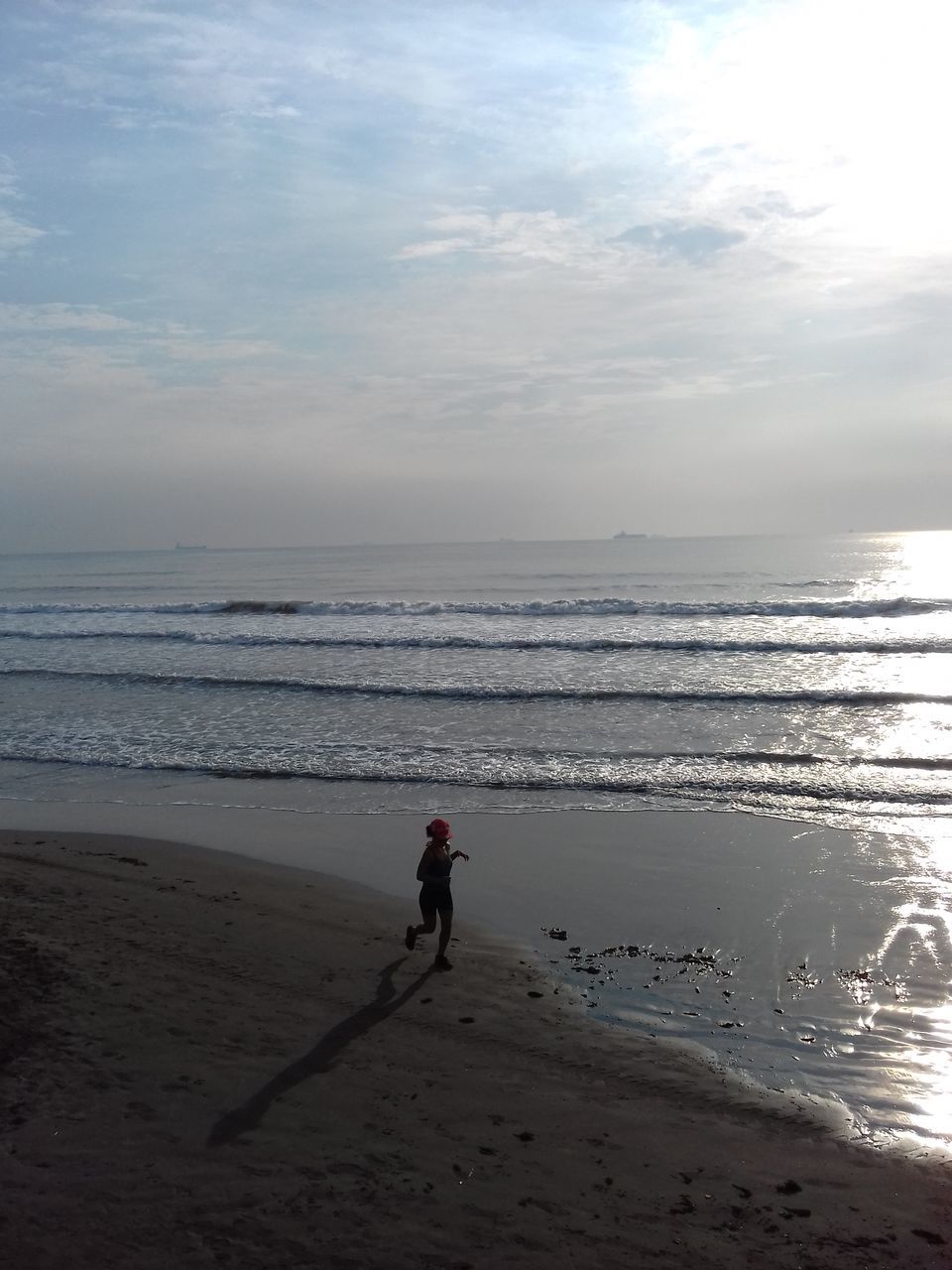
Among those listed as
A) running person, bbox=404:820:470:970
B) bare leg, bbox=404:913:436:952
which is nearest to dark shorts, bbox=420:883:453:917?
running person, bbox=404:820:470:970

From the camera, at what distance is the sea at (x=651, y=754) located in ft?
19.7

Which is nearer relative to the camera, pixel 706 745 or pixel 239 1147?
pixel 239 1147

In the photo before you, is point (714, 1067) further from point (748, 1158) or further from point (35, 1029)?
point (35, 1029)

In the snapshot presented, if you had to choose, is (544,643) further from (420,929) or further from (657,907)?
(420,929)

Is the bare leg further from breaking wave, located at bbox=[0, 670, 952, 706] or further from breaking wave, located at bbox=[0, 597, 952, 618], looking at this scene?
breaking wave, located at bbox=[0, 597, 952, 618]

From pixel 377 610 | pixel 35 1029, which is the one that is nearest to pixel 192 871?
pixel 35 1029

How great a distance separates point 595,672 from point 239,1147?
16.6m

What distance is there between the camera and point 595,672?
2031cm

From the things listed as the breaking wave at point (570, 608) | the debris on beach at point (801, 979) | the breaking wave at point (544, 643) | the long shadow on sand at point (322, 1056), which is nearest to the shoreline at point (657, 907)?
the debris on beach at point (801, 979)

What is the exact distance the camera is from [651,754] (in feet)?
42.9

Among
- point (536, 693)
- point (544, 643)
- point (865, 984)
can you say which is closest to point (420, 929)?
point (865, 984)

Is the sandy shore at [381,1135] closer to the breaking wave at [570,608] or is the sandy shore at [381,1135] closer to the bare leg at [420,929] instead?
the bare leg at [420,929]

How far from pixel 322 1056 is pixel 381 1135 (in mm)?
884

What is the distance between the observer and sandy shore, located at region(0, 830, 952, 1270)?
373 centimetres
